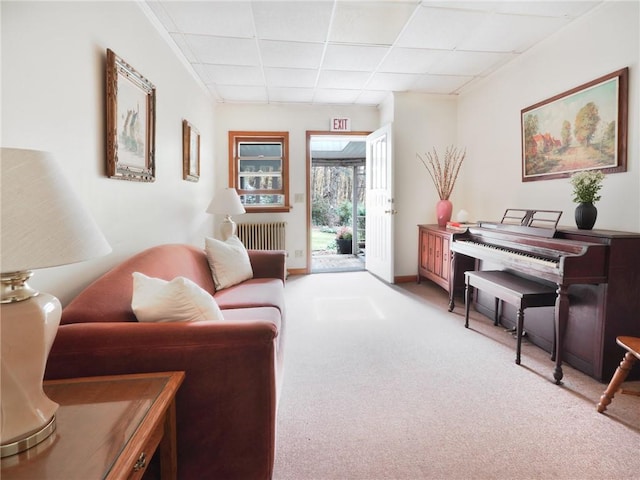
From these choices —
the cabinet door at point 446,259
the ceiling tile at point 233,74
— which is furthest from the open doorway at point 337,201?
the cabinet door at point 446,259

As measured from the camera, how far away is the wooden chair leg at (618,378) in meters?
1.70

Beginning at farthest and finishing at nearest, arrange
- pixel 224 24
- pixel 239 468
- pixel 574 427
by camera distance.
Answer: pixel 224 24
pixel 574 427
pixel 239 468

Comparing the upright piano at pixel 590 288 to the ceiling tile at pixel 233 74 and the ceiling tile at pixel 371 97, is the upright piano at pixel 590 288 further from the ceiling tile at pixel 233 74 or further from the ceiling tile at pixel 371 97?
the ceiling tile at pixel 233 74

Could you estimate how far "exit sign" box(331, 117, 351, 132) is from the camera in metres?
4.96

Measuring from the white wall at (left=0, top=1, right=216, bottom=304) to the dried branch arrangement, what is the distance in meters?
3.26

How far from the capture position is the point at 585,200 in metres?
2.25

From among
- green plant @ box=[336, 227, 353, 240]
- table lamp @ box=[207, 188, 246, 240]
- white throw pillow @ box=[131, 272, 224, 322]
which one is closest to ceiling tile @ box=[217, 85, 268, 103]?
table lamp @ box=[207, 188, 246, 240]

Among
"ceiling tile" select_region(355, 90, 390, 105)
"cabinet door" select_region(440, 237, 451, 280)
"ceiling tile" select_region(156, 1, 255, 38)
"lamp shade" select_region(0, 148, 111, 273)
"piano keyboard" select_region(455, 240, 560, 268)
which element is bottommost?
"cabinet door" select_region(440, 237, 451, 280)

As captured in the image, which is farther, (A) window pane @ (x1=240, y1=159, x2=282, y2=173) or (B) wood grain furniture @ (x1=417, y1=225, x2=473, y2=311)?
(A) window pane @ (x1=240, y1=159, x2=282, y2=173)

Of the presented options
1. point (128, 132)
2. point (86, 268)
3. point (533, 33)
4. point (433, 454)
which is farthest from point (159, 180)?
point (533, 33)

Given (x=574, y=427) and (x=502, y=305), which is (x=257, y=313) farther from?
(x=502, y=305)

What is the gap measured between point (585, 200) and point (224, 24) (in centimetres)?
306

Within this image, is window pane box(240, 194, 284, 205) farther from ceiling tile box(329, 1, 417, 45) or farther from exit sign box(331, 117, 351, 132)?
ceiling tile box(329, 1, 417, 45)

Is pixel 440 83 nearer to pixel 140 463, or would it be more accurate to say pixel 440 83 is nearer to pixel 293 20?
pixel 293 20
